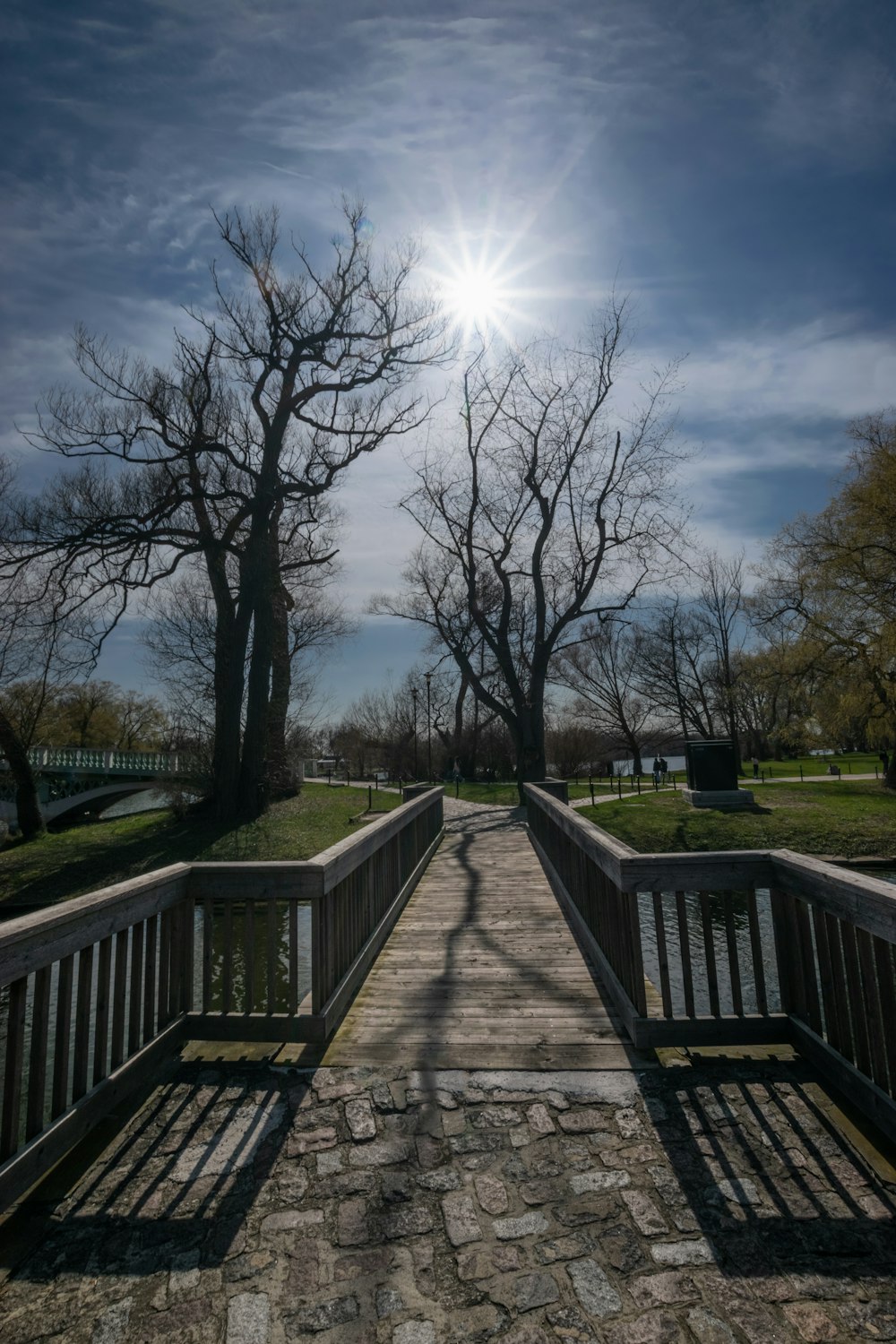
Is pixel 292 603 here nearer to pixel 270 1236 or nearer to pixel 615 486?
pixel 615 486

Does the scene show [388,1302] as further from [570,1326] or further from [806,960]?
[806,960]

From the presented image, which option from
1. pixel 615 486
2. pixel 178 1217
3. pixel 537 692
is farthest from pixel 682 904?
pixel 615 486

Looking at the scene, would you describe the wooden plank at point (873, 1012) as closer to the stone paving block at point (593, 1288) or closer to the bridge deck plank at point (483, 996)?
the bridge deck plank at point (483, 996)

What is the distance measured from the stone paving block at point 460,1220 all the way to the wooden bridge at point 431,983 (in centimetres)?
100

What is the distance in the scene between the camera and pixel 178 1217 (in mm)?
2289

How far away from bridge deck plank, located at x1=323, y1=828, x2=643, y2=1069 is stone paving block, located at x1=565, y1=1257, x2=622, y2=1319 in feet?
4.15

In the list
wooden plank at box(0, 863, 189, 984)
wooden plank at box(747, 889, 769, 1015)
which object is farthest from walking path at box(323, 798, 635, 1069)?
wooden plank at box(0, 863, 189, 984)

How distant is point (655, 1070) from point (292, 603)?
62.3 feet

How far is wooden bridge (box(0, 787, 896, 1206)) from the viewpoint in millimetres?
2645

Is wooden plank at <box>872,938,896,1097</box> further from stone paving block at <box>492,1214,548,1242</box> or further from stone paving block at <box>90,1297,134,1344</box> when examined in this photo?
stone paving block at <box>90,1297,134,1344</box>

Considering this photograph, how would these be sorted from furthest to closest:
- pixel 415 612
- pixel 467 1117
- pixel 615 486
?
1. pixel 415 612
2. pixel 615 486
3. pixel 467 1117

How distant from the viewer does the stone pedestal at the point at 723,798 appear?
54.3 feet

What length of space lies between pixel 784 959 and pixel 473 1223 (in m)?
1.99

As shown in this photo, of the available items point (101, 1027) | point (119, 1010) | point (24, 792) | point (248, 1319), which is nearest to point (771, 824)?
point (119, 1010)
